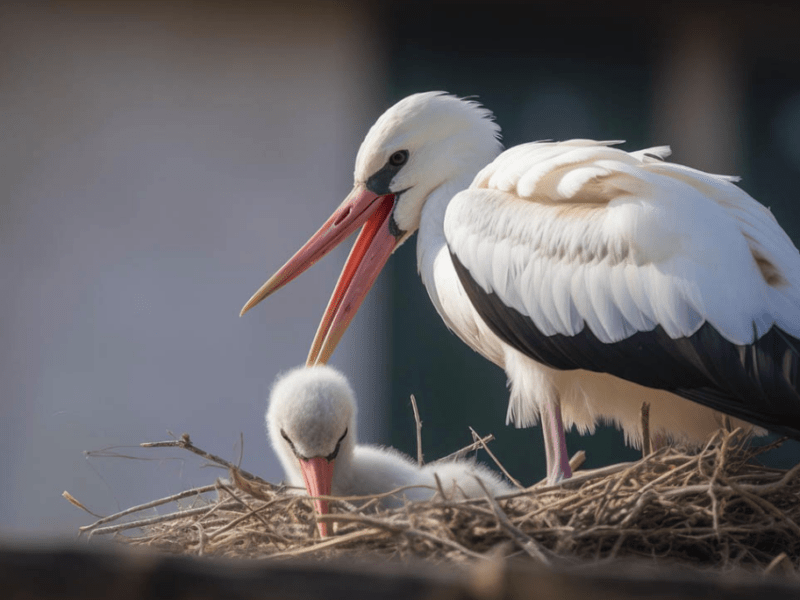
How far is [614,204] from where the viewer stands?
2.11 meters

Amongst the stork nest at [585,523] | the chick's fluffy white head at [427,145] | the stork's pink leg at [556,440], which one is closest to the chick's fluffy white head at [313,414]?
the stork nest at [585,523]

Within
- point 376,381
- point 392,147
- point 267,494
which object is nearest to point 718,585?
point 267,494

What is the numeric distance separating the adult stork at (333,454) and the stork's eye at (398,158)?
0.58 meters

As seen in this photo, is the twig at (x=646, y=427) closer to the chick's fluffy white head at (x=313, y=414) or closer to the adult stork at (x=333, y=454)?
the adult stork at (x=333, y=454)

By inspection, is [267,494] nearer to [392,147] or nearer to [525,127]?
[392,147]

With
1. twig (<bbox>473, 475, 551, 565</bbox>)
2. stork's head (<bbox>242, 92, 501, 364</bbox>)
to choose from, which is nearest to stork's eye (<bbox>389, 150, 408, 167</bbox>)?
stork's head (<bbox>242, 92, 501, 364</bbox>)

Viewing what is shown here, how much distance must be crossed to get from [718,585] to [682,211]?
137cm

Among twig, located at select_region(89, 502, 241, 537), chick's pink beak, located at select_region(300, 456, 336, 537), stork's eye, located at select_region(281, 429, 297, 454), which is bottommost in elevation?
twig, located at select_region(89, 502, 241, 537)

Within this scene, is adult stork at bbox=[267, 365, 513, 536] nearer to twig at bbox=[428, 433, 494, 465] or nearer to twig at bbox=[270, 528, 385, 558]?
twig at bbox=[428, 433, 494, 465]

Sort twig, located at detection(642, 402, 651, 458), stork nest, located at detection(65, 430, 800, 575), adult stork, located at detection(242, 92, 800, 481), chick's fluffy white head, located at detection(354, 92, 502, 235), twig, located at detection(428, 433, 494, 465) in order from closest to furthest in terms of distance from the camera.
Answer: stork nest, located at detection(65, 430, 800, 575) → adult stork, located at detection(242, 92, 800, 481) → twig, located at detection(642, 402, 651, 458) → twig, located at detection(428, 433, 494, 465) → chick's fluffy white head, located at detection(354, 92, 502, 235)

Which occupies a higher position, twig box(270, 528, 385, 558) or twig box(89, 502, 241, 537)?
twig box(270, 528, 385, 558)

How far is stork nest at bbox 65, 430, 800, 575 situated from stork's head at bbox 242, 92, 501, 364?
75 centimetres

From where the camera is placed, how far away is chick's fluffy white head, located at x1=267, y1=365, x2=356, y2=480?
2299mm

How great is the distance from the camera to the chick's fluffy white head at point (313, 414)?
230cm
